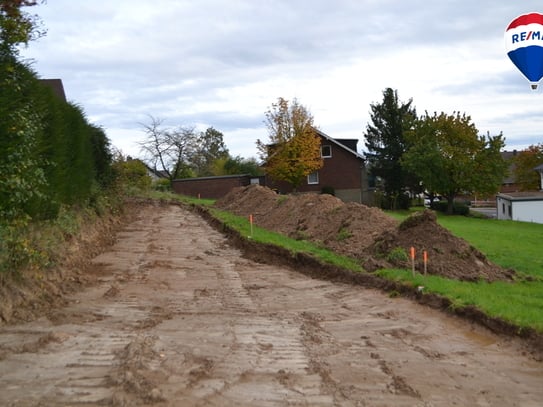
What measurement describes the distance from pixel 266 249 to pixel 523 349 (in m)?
10.4

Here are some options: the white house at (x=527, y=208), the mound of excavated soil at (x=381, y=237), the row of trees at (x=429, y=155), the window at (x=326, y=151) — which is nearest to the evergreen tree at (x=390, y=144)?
the row of trees at (x=429, y=155)

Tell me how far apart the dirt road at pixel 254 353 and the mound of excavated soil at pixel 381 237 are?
2642mm

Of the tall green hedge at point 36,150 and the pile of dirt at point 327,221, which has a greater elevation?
the tall green hedge at point 36,150

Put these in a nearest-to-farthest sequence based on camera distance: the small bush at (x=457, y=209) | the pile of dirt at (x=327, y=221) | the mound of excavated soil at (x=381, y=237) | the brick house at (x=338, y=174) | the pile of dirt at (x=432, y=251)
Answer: the pile of dirt at (x=432, y=251) < the mound of excavated soil at (x=381, y=237) < the pile of dirt at (x=327, y=221) < the small bush at (x=457, y=209) < the brick house at (x=338, y=174)

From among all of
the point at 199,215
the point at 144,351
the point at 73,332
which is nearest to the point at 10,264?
Answer: the point at 73,332

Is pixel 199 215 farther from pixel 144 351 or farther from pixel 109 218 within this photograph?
pixel 144 351

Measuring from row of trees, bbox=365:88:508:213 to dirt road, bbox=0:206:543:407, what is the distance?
50602 millimetres

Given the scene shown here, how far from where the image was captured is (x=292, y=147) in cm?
6141

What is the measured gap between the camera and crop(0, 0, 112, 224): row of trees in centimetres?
898

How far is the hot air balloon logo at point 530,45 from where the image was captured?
15.7 metres

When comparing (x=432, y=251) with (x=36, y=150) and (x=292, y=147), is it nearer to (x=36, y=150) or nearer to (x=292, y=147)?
(x=36, y=150)

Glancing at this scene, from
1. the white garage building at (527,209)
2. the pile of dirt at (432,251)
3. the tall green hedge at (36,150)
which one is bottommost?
the white garage building at (527,209)

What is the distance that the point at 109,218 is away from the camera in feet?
77.7

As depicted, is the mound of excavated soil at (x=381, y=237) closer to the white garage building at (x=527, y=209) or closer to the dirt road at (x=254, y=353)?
the dirt road at (x=254, y=353)
